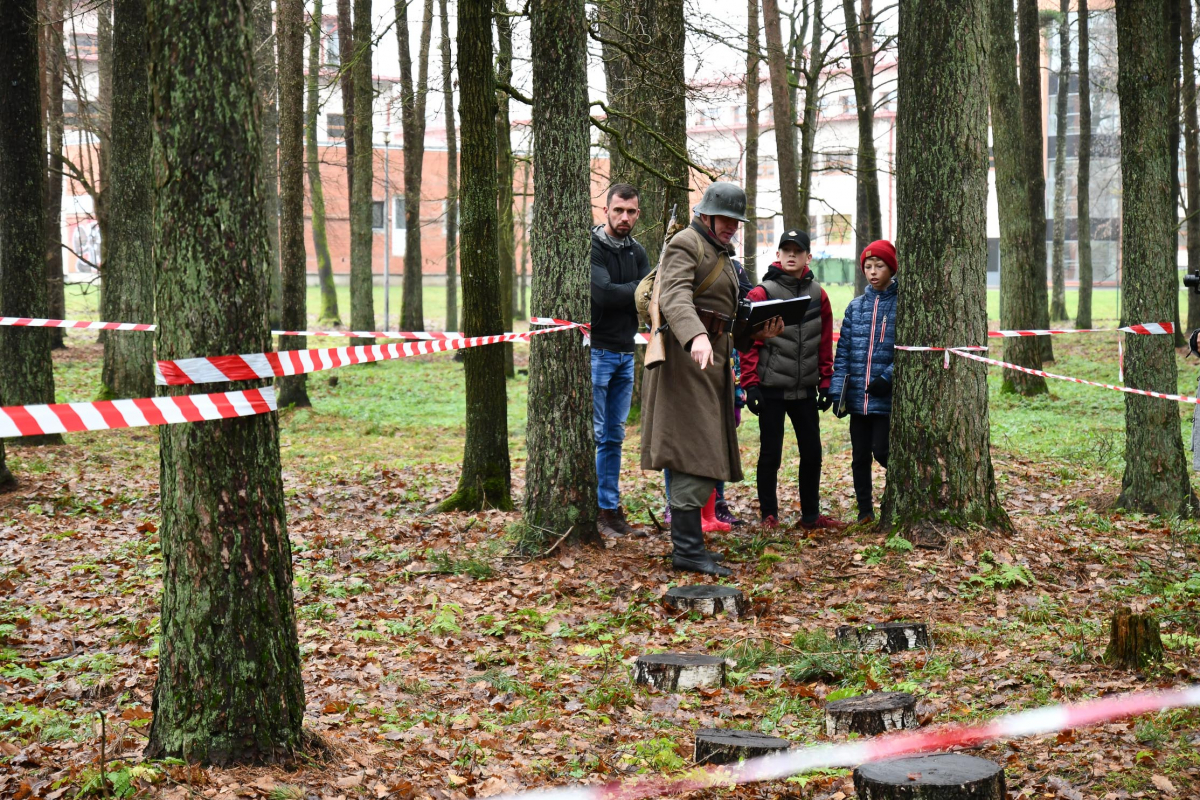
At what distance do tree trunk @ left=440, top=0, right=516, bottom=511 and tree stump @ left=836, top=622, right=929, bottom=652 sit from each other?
4070 millimetres

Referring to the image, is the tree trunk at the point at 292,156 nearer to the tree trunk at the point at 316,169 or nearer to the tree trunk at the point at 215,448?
the tree trunk at the point at 316,169

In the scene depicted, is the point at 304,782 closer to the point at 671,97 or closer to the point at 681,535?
the point at 681,535

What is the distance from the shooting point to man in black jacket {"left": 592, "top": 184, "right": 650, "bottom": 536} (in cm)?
800

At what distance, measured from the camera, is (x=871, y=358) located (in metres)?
7.91

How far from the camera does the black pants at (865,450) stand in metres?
8.05

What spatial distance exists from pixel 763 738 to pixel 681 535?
113 inches

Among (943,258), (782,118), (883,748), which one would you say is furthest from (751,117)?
(883,748)

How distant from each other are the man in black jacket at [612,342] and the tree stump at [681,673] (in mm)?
2847

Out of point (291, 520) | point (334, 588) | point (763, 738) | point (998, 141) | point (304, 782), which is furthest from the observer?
point (998, 141)

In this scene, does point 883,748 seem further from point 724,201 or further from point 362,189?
point 362,189

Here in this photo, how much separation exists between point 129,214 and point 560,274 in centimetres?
844

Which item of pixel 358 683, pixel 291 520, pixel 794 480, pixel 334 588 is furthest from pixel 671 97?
pixel 358 683

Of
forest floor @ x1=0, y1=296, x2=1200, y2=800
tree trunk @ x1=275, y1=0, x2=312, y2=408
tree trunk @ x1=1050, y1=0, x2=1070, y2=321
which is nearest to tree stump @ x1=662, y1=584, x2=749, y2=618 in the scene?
forest floor @ x1=0, y1=296, x2=1200, y2=800

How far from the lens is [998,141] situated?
15.6 meters
